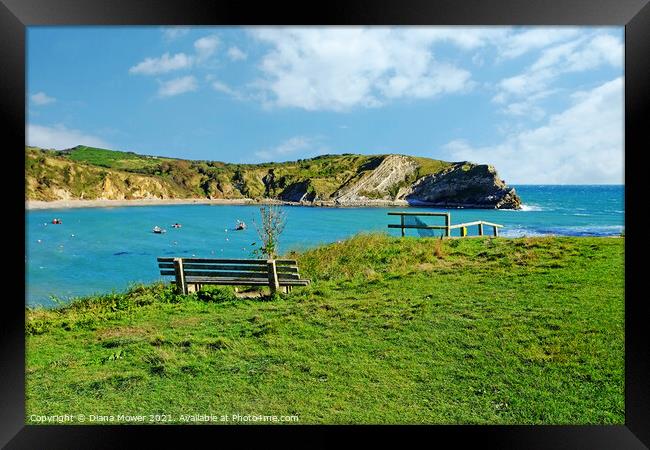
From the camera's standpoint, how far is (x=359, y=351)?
3678mm

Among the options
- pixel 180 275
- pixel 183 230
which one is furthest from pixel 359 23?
pixel 180 275

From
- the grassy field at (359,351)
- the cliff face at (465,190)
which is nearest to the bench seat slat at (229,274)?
the grassy field at (359,351)

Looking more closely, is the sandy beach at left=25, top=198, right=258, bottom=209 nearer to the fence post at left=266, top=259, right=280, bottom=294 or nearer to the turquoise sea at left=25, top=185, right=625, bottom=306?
the turquoise sea at left=25, top=185, right=625, bottom=306

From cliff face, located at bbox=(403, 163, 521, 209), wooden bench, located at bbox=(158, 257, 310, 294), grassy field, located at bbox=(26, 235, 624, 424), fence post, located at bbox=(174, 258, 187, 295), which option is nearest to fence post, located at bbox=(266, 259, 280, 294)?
wooden bench, located at bbox=(158, 257, 310, 294)

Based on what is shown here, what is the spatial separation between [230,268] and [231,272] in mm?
50

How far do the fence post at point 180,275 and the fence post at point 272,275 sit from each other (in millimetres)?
1011

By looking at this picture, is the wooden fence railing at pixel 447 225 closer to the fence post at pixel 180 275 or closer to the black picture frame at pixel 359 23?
the black picture frame at pixel 359 23

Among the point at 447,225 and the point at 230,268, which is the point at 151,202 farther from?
the point at 447,225

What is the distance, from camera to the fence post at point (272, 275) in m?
4.65

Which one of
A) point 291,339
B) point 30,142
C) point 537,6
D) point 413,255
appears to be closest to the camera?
point 537,6

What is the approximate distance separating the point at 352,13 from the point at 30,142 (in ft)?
11.4

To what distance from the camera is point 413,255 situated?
584cm
